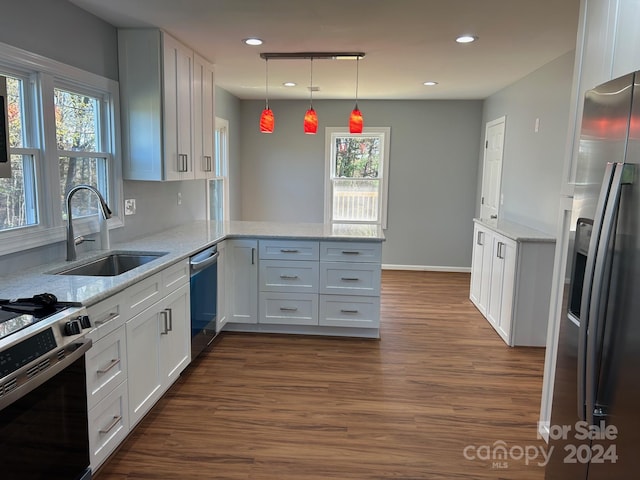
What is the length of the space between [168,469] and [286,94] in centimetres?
484

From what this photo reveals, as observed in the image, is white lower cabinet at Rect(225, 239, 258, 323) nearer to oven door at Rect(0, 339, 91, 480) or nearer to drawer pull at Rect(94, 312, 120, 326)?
drawer pull at Rect(94, 312, 120, 326)

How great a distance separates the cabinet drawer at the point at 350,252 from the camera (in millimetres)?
3730

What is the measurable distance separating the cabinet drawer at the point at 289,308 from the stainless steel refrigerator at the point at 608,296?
242cm

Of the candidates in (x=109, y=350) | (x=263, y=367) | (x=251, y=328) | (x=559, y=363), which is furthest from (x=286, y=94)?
(x=559, y=363)

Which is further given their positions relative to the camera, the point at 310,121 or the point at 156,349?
the point at 310,121

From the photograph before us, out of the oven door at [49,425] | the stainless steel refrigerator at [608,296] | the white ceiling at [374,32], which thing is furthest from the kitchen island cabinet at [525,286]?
the oven door at [49,425]

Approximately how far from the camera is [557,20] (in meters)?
2.88

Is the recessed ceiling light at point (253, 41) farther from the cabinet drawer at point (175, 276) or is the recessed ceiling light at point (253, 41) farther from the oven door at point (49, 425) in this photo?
the oven door at point (49, 425)

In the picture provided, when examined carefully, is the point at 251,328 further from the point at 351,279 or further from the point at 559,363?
the point at 559,363

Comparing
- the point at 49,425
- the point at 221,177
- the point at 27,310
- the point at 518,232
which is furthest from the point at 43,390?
the point at 221,177

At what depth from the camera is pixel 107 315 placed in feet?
6.63

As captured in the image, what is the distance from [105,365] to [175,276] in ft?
2.67

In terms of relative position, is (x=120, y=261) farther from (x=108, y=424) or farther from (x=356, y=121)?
(x=356, y=121)

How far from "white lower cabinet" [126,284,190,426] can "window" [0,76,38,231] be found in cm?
84
